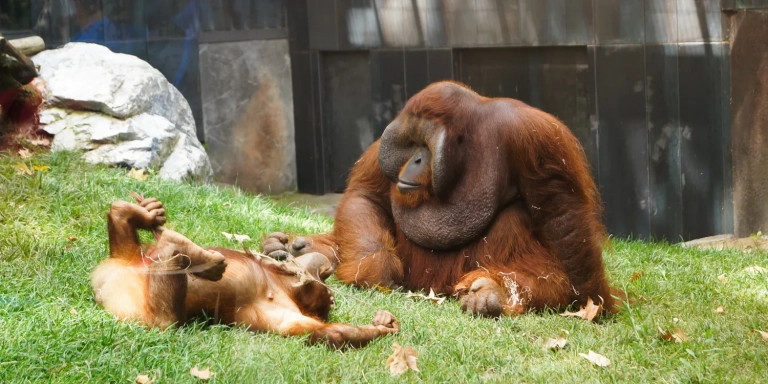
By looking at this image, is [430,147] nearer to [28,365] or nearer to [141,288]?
[141,288]

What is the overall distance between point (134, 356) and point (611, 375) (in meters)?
1.49

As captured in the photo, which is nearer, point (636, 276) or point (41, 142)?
point (636, 276)

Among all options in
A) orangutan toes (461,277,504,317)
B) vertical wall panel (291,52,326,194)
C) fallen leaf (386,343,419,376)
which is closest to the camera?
fallen leaf (386,343,419,376)

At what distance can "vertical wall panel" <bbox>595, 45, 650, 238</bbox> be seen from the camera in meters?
7.27

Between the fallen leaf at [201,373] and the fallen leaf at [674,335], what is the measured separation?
1.66 metres

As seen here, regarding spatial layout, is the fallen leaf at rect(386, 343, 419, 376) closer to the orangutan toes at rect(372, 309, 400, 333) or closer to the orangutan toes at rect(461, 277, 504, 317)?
the orangutan toes at rect(372, 309, 400, 333)

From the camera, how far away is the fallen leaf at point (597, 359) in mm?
3502

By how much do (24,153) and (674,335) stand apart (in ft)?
14.1

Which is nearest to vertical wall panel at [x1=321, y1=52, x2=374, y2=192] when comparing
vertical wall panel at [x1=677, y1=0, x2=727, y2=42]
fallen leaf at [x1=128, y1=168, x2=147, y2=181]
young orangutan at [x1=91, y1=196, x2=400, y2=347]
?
fallen leaf at [x1=128, y1=168, x2=147, y2=181]

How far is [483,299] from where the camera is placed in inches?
167

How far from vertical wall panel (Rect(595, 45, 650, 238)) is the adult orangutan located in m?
2.47

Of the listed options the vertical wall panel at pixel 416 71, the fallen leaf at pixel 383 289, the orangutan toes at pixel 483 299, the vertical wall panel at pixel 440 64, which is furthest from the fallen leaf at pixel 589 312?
the vertical wall panel at pixel 416 71

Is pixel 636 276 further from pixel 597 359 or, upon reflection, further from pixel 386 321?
pixel 386 321

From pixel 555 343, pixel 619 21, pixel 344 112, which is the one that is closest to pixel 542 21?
pixel 619 21
